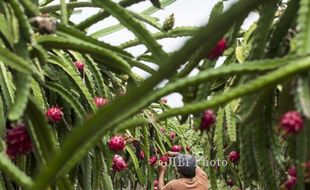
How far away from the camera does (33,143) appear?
116 centimetres

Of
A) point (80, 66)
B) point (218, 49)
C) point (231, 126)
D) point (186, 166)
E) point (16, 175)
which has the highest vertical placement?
point (186, 166)

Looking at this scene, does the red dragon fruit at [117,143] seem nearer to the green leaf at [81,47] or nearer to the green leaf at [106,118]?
the green leaf at [81,47]

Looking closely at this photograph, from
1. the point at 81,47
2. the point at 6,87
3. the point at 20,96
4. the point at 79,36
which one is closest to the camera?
the point at 20,96

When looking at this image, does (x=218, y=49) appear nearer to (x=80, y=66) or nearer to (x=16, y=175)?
(x=16, y=175)

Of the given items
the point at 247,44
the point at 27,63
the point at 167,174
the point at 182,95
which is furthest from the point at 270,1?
the point at 167,174

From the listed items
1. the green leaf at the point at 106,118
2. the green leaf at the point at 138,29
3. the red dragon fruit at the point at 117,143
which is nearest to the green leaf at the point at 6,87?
the red dragon fruit at the point at 117,143

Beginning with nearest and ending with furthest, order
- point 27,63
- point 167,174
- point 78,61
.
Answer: point 27,63 → point 78,61 → point 167,174

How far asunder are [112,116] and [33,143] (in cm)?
22

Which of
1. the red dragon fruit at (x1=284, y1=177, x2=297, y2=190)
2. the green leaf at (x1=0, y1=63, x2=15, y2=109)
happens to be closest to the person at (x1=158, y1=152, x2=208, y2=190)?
the green leaf at (x1=0, y1=63, x2=15, y2=109)

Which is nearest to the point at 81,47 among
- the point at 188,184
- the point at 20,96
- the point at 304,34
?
the point at 20,96

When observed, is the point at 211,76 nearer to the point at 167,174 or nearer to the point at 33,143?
the point at 33,143

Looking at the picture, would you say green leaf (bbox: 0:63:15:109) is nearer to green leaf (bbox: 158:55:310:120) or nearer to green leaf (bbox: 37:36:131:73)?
green leaf (bbox: 37:36:131:73)

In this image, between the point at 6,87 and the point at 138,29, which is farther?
the point at 6,87

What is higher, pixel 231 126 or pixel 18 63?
pixel 231 126
